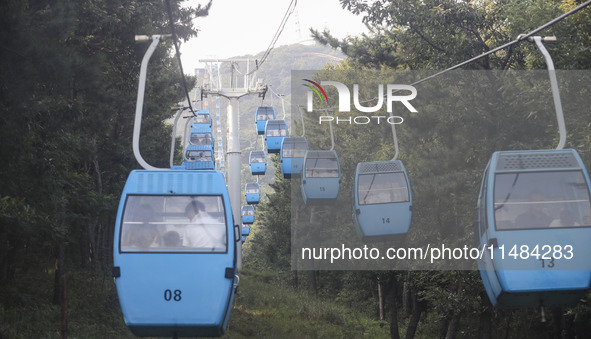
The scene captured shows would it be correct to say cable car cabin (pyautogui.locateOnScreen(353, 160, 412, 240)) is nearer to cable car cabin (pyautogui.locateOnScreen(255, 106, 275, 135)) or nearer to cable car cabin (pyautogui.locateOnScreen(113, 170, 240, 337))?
cable car cabin (pyautogui.locateOnScreen(113, 170, 240, 337))

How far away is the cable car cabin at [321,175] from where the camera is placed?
22375 mm

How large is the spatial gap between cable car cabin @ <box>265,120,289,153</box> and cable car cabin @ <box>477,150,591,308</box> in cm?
2502

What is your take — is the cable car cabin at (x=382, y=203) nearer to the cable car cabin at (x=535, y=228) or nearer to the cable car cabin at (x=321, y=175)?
the cable car cabin at (x=535, y=228)

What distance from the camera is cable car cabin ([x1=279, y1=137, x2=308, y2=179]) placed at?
29.8 meters

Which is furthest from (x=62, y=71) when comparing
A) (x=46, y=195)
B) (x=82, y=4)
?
(x=82, y=4)

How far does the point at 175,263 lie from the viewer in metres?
9.34

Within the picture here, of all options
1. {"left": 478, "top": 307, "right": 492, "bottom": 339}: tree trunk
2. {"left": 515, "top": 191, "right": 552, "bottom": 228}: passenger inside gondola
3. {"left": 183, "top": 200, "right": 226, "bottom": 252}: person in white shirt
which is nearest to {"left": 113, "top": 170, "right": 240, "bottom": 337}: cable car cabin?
{"left": 183, "top": 200, "right": 226, "bottom": 252}: person in white shirt

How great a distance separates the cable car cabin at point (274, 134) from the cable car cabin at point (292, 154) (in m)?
4.31

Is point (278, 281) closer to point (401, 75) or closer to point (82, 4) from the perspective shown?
point (401, 75)

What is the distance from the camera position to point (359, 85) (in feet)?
132

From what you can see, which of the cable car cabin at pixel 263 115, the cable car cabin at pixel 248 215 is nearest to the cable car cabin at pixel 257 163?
the cable car cabin at pixel 263 115

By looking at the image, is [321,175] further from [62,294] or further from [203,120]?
[203,120]

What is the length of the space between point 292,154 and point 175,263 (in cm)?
2082

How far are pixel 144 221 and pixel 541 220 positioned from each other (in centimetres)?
530
